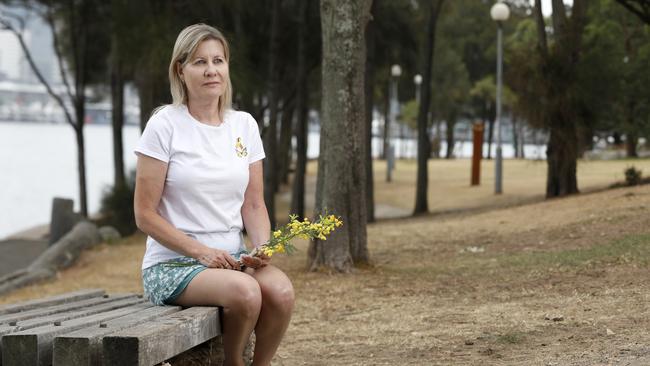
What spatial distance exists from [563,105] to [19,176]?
53.1 metres

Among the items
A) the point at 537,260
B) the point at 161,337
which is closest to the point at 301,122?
the point at 537,260

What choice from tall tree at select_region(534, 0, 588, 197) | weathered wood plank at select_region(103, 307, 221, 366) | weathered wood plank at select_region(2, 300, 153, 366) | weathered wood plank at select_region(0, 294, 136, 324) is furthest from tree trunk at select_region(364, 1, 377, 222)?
weathered wood plank at select_region(2, 300, 153, 366)

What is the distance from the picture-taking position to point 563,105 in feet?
62.7

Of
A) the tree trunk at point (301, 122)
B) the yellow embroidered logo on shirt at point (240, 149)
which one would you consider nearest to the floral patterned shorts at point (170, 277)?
the yellow embroidered logo on shirt at point (240, 149)

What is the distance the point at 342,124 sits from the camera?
1055 centimetres

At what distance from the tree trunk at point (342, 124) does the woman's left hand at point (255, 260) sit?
5.95m

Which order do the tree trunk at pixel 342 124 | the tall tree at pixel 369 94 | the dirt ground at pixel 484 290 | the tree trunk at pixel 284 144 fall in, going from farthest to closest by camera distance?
the tree trunk at pixel 284 144 < the tall tree at pixel 369 94 < the tree trunk at pixel 342 124 < the dirt ground at pixel 484 290

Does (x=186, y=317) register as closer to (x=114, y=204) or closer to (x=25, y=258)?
(x=25, y=258)

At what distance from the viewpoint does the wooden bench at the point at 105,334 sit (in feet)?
12.4

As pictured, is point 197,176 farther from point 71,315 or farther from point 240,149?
point 71,315

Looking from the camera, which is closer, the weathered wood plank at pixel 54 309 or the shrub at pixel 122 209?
the weathered wood plank at pixel 54 309

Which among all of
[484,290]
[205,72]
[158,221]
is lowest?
[484,290]

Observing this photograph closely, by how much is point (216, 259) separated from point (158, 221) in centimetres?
29

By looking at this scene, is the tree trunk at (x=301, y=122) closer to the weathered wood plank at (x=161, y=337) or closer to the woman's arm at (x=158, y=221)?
the woman's arm at (x=158, y=221)
